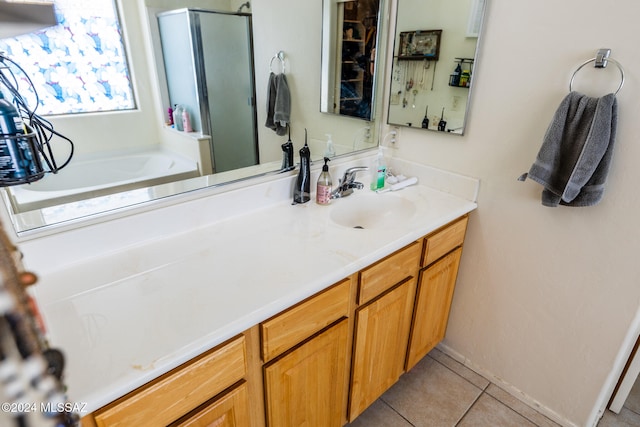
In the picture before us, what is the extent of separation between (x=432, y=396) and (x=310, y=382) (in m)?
0.87

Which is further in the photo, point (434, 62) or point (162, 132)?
point (434, 62)

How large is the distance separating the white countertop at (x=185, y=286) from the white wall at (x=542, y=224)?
14.8 inches

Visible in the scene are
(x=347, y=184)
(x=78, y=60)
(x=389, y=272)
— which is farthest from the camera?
(x=347, y=184)

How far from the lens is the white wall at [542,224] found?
1.18 metres

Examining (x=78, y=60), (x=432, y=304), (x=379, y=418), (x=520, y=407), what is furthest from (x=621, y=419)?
(x=78, y=60)

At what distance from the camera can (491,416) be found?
160cm

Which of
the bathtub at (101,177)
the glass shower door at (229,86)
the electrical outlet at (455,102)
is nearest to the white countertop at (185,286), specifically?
the bathtub at (101,177)

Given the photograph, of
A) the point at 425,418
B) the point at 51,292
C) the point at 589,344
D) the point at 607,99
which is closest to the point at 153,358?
the point at 51,292

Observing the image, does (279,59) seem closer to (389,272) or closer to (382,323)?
(389,272)

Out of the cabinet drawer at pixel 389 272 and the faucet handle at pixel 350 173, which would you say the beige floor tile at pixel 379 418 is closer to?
the cabinet drawer at pixel 389 272

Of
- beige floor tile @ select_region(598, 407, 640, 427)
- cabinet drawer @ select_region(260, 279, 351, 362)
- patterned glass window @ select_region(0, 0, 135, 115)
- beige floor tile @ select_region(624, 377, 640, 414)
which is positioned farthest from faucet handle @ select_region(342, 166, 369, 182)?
A: beige floor tile @ select_region(624, 377, 640, 414)

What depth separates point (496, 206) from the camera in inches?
60.4

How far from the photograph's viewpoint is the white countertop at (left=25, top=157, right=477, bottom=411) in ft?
2.39

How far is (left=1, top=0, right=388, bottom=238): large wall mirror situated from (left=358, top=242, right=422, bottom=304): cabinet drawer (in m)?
0.56
